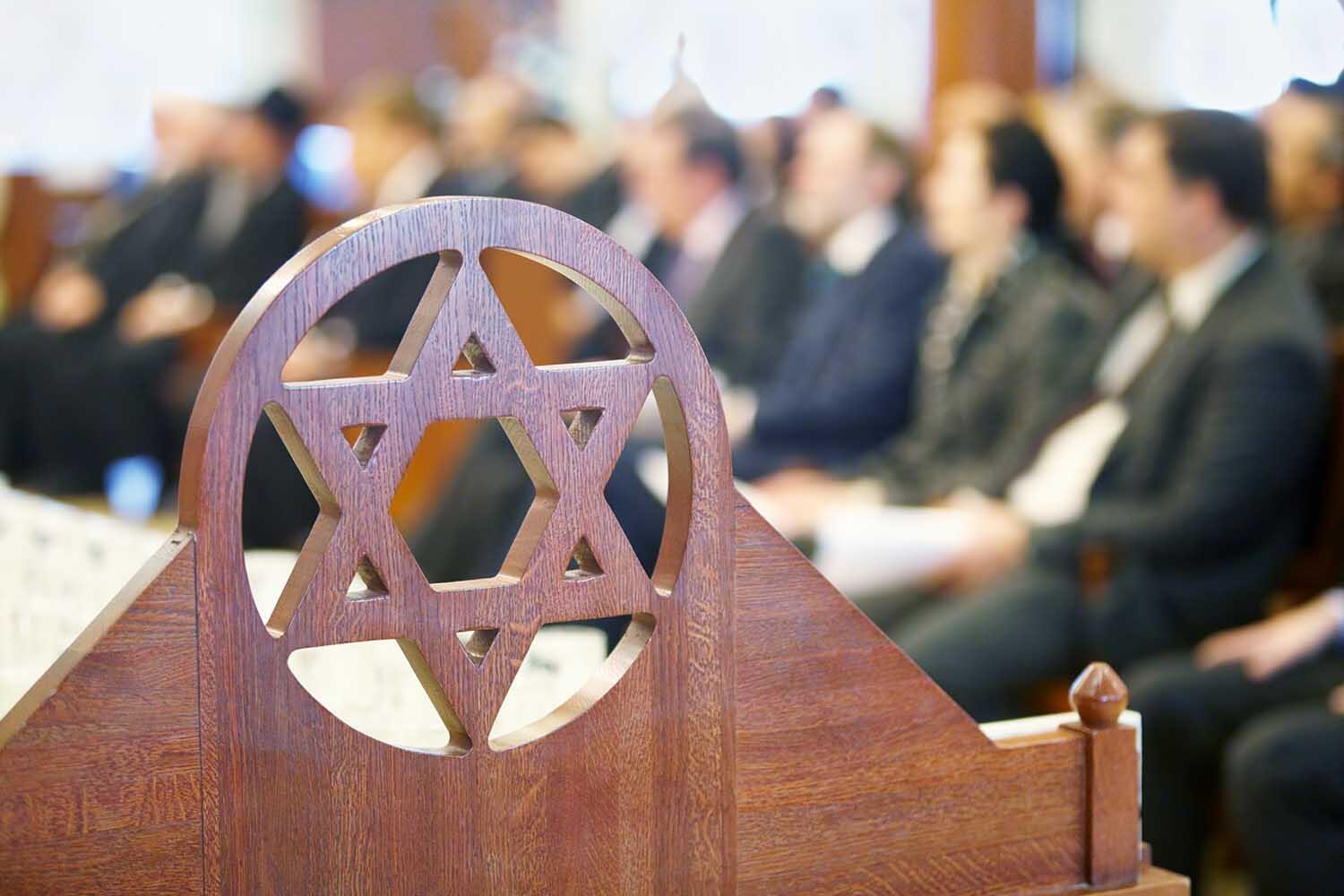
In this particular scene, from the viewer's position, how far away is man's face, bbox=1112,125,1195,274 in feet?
8.96

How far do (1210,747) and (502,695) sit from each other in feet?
5.67

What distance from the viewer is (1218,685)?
236 cm

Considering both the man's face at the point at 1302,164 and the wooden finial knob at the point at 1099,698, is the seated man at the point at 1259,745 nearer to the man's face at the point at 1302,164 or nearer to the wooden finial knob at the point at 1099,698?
the wooden finial knob at the point at 1099,698

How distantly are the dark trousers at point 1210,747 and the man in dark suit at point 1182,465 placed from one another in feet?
0.48

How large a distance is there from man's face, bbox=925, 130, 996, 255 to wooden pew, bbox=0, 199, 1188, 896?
8.19ft

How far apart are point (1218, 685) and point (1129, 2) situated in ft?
16.6

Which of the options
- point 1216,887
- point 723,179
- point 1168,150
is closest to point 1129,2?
point 723,179

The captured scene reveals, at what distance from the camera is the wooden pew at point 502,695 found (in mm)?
801

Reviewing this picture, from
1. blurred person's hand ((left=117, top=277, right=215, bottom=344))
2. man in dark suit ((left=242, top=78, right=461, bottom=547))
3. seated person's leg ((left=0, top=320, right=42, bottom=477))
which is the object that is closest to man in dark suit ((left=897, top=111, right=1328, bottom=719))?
man in dark suit ((left=242, top=78, right=461, bottom=547))

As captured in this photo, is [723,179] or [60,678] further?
[723,179]

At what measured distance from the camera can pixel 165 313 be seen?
6.18m

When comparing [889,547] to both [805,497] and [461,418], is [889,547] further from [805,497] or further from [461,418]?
[461,418]

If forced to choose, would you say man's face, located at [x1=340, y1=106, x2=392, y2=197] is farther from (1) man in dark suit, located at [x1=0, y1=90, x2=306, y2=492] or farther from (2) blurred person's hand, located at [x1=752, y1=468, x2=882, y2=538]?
(2) blurred person's hand, located at [x1=752, y1=468, x2=882, y2=538]

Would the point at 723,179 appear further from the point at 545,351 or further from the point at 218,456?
the point at 218,456
